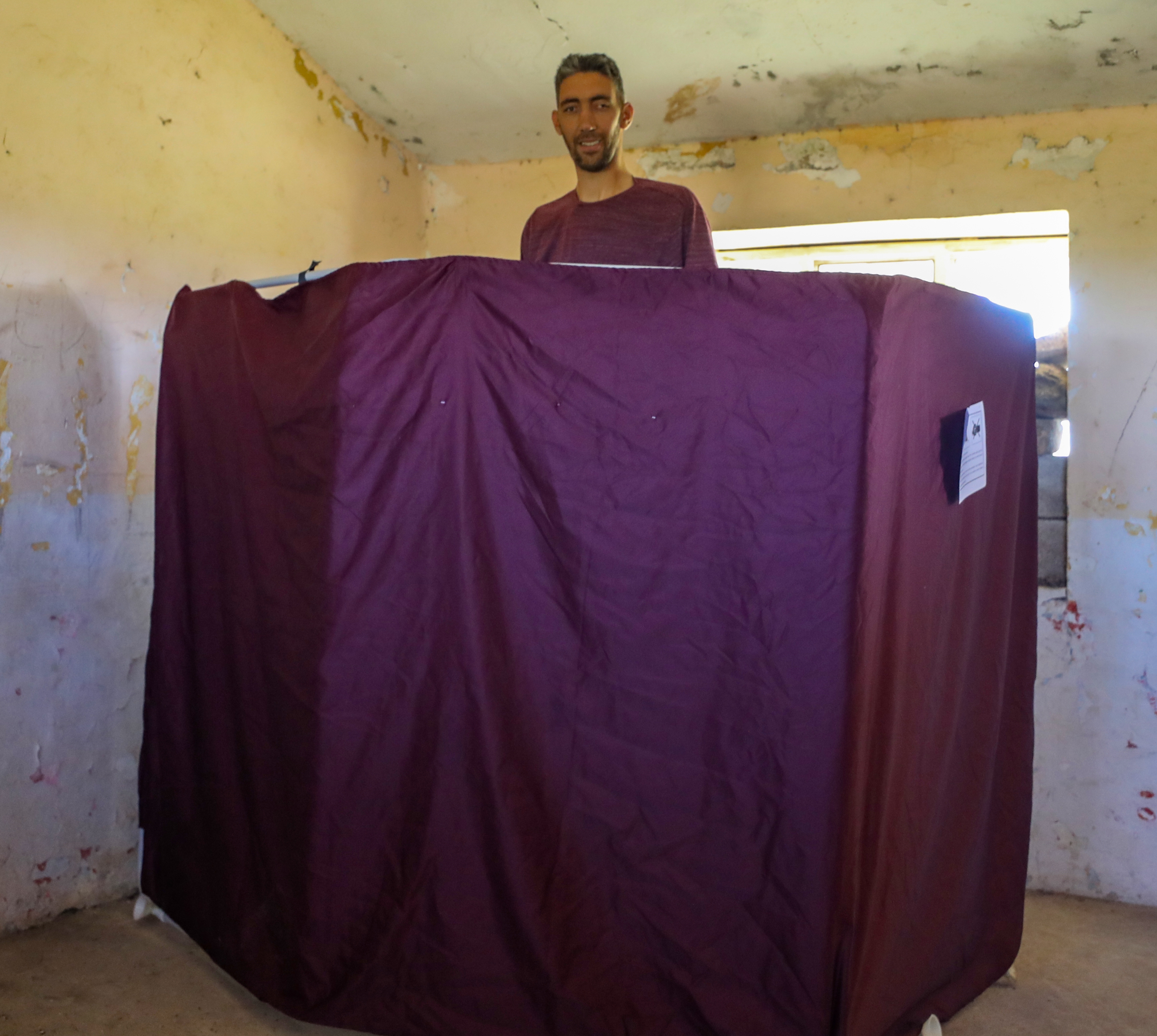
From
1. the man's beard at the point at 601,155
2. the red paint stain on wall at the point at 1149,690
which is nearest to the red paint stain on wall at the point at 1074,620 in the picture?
the red paint stain on wall at the point at 1149,690

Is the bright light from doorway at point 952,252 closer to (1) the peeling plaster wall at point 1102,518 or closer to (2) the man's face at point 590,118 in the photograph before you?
(1) the peeling plaster wall at point 1102,518

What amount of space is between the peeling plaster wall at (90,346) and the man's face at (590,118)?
928 millimetres

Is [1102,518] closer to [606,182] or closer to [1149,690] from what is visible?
[1149,690]

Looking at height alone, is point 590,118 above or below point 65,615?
above

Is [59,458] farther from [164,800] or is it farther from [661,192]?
[661,192]

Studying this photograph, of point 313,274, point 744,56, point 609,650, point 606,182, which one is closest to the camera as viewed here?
point 609,650

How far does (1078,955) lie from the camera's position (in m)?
2.06

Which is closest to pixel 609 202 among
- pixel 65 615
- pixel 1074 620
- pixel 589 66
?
pixel 589 66

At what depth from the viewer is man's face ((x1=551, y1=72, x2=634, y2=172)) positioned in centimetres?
199

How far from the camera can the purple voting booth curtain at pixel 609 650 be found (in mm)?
1396

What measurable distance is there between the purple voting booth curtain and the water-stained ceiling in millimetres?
1023

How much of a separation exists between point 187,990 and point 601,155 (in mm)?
1952

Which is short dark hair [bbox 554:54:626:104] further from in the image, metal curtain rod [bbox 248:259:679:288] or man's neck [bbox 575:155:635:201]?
metal curtain rod [bbox 248:259:679:288]

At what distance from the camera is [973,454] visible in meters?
1.60
